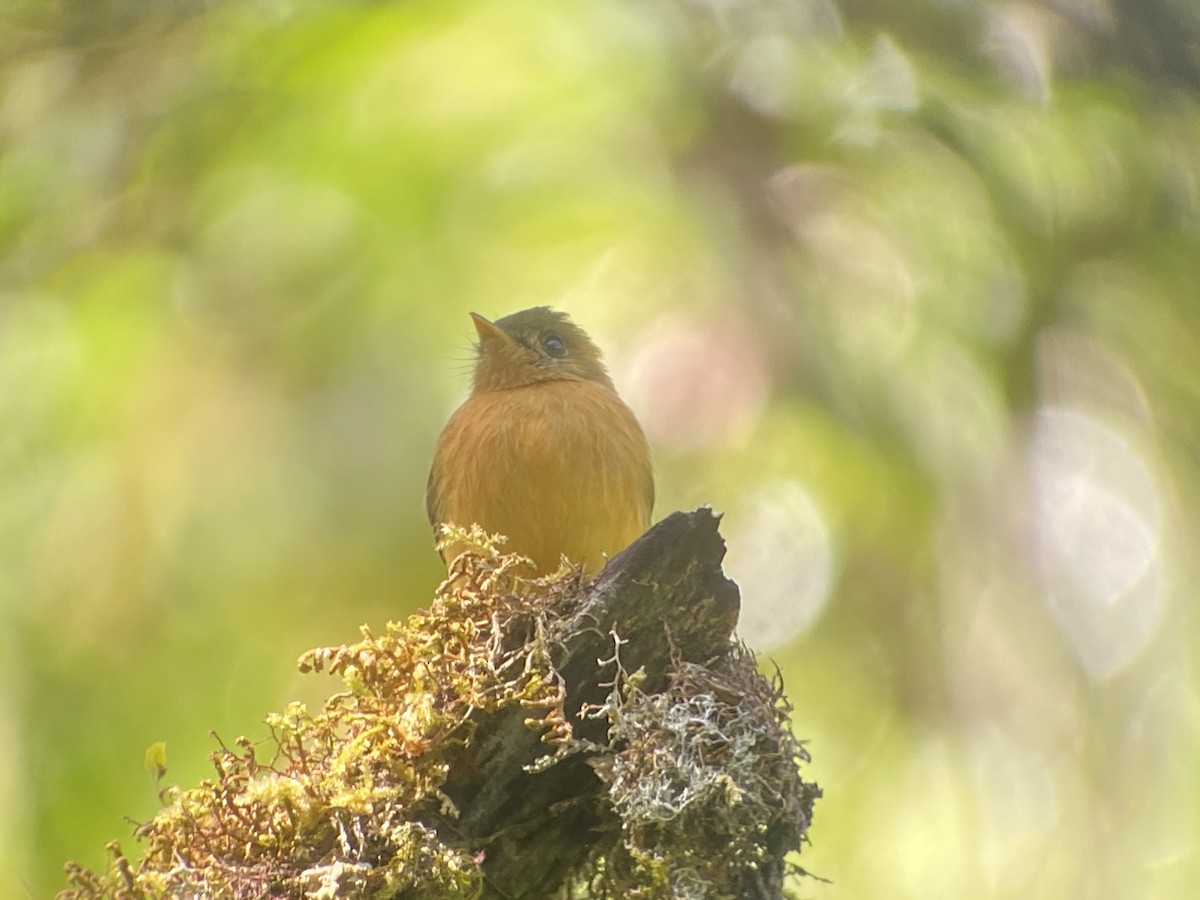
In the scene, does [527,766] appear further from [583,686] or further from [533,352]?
[533,352]

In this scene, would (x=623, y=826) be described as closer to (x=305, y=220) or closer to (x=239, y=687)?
(x=239, y=687)

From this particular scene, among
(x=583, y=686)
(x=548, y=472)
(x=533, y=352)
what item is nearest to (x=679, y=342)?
(x=533, y=352)

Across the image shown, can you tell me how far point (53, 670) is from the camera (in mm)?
4562

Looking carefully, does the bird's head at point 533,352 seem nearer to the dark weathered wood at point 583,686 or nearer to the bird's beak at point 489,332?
the bird's beak at point 489,332

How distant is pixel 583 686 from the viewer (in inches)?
109

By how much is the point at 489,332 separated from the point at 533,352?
0.19 m

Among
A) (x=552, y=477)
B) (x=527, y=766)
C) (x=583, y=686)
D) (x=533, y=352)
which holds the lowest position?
(x=527, y=766)

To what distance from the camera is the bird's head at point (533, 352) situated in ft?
15.9

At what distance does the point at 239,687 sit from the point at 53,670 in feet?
2.15

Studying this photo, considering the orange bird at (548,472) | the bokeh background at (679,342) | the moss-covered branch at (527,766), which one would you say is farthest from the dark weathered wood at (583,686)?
the bokeh background at (679,342)

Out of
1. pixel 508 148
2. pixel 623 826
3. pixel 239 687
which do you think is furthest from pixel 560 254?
pixel 623 826

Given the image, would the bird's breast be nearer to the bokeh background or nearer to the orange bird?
the orange bird

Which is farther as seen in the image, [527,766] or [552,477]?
[552,477]

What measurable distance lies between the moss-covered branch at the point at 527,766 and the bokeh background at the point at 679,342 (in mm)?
1900
